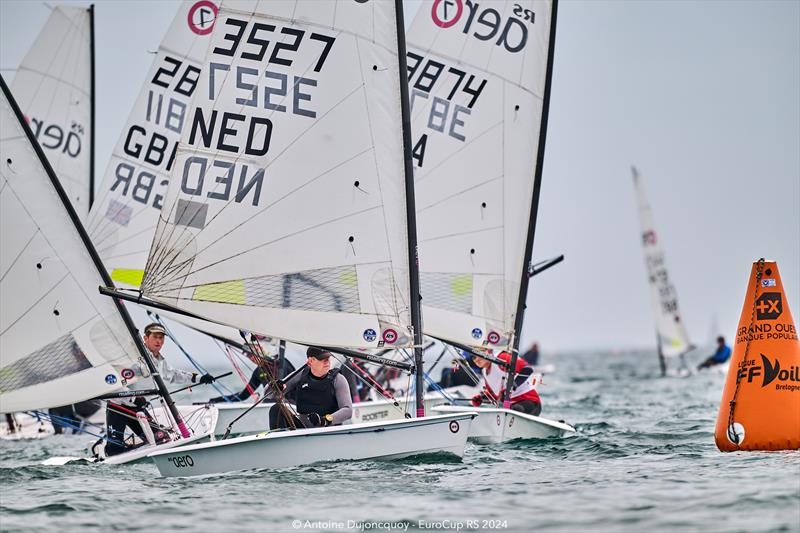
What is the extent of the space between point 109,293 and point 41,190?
1.45 metres

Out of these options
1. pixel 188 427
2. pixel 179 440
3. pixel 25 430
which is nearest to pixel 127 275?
pixel 25 430

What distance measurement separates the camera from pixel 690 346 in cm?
3875

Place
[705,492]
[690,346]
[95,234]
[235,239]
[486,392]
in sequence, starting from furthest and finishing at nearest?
[690,346] → [95,234] → [486,392] → [235,239] → [705,492]

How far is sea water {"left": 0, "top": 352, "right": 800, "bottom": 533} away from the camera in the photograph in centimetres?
721

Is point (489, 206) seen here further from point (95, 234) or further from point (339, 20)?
point (95, 234)

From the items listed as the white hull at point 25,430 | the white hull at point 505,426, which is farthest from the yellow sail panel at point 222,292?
the white hull at point 25,430

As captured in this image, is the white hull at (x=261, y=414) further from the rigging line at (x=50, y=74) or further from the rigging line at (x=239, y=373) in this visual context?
the rigging line at (x=50, y=74)

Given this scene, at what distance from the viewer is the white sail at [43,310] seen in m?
10.5

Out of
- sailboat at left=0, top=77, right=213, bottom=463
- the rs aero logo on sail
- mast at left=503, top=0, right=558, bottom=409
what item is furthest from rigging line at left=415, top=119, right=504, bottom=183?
sailboat at left=0, top=77, right=213, bottom=463

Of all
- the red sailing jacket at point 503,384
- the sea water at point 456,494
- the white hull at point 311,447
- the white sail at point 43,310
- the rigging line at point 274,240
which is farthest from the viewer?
the red sailing jacket at point 503,384

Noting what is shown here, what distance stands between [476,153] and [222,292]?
4909 millimetres

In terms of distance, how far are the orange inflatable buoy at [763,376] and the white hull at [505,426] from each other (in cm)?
279

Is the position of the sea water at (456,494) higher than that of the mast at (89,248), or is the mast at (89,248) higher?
the mast at (89,248)

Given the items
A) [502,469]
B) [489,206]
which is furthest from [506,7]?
[502,469]
